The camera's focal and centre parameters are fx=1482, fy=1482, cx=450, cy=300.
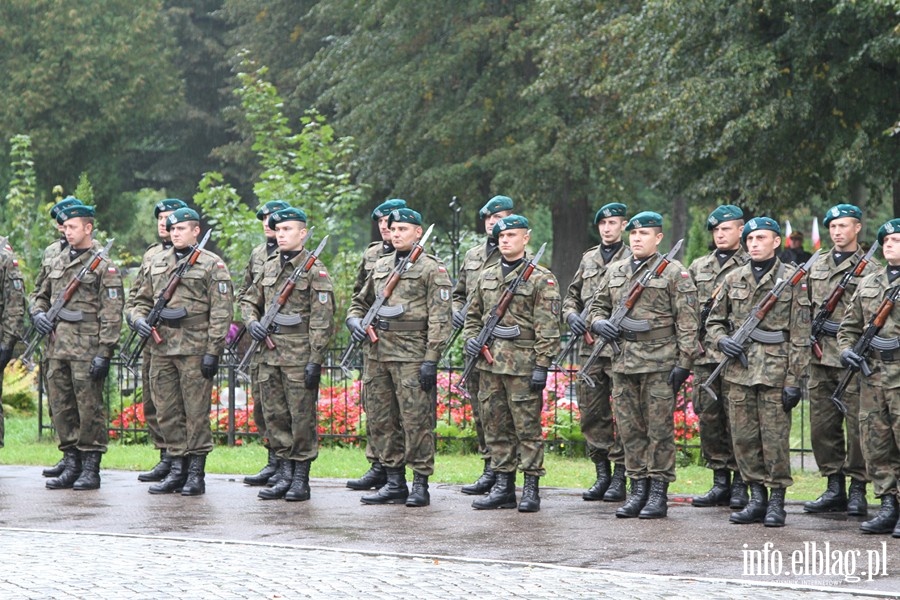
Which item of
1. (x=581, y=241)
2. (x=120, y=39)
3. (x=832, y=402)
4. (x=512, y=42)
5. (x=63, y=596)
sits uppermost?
(x=120, y=39)

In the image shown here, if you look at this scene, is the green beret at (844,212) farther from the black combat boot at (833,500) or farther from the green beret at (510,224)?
the green beret at (510,224)

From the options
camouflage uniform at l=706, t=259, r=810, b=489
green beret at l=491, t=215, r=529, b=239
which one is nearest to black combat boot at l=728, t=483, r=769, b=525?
camouflage uniform at l=706, t=259, r=810, b=489

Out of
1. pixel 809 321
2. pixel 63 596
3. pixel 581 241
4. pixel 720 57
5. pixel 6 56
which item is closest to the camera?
pixel 63 596

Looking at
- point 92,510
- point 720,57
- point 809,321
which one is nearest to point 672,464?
point 809,321

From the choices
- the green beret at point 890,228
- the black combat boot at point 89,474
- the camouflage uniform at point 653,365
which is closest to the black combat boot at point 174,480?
the black combat boot at point 89,474

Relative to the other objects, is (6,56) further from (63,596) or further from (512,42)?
(63,596)

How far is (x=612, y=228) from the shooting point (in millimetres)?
11898

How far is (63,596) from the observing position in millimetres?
7793

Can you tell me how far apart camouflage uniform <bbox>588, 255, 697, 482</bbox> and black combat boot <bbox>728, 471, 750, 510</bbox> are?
60 centimetres

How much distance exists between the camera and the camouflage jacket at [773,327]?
1052 centimetres

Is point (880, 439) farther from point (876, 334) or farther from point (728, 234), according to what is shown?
point (728, 234)

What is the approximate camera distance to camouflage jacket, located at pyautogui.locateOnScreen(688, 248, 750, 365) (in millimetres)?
11469

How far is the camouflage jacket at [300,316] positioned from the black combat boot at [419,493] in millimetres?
1243

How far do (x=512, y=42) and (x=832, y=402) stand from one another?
2343 centimetres
